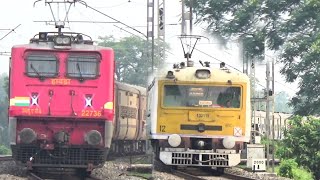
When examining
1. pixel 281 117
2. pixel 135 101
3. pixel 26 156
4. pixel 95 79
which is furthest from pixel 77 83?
pixel 281 117

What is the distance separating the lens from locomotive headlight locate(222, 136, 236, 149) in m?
19.2

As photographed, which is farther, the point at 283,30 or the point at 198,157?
the point at 283,30

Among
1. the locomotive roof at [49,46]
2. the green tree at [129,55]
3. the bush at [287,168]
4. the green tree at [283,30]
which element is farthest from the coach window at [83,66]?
the green tree at [129,55]

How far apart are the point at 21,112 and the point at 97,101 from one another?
1.73m

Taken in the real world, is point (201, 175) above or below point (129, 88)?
below

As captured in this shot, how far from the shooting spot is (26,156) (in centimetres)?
1741

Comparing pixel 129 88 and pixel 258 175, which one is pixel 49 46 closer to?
pixel 258 175

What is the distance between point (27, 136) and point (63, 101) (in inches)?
45.9

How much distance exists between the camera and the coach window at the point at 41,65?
17406 mm

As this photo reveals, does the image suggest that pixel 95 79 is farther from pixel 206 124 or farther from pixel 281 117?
pixel 281 117

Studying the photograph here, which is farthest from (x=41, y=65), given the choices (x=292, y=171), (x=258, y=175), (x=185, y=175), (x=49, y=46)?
(x=292, y=171)

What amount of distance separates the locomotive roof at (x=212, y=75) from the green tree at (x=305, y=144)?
24.2ft

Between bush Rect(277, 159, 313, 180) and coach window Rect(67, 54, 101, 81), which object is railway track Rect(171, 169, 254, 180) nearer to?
bush Rect(277, 159, 313, 180)

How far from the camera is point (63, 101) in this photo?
17.4 meters
